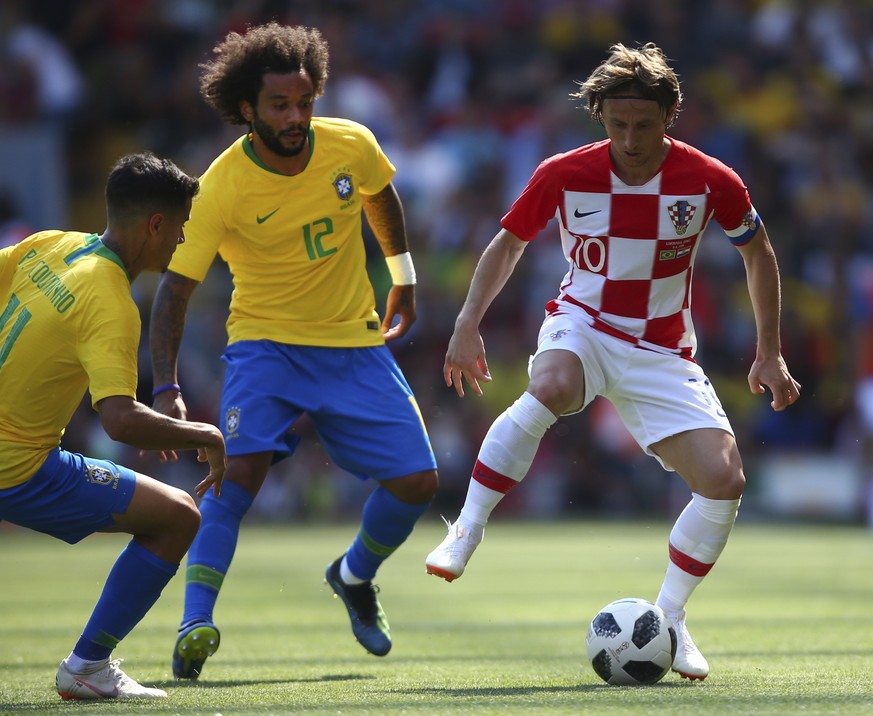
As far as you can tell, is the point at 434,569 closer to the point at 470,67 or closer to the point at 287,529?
the point at 287,529

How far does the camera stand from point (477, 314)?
5480mm

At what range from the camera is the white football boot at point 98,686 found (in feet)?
16.6

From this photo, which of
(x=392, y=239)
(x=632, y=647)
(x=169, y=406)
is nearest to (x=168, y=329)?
(x=169, y=406)

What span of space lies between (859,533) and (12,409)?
11629mm

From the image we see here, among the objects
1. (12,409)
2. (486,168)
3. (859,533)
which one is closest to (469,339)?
(12,409)

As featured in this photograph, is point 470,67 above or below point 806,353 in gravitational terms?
above

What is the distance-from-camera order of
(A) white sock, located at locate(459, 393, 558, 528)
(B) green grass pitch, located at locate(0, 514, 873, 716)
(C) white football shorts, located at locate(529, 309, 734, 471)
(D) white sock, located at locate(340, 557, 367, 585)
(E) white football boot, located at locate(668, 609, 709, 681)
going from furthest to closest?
1. (D) white sock, located at locate(340, 557, 367, 585)
2. (C) white football shorts, located at locate(529, 309, 734, 471)
3. (A) white sock, located at locate(459, 393, 558, 528)
4. (E) white football boot, located at locate(668, 609, 709, 681)
5. (B) green grass pitch, located at locate(0, 514, 873, 716)

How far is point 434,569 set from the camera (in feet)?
17.2

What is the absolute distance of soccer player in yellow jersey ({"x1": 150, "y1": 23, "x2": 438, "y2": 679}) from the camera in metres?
5.94

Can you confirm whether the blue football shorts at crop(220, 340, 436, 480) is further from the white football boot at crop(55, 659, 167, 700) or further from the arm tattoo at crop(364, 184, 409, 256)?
the white football boot at crop(55, 659, 167, 700)

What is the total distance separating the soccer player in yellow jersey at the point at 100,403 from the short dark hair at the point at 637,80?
1.64 meters

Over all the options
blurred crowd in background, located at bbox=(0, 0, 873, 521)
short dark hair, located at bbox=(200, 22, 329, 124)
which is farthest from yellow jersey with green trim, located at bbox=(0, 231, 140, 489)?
blurred crowd in background, located at bbox=(0, 0, 873, 521)

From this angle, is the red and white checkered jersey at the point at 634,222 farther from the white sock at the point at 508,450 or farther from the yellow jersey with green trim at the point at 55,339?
the yellow jersey with green trim at the point at 55,339

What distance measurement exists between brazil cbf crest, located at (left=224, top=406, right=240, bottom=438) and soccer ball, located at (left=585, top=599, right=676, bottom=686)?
1817 mm
